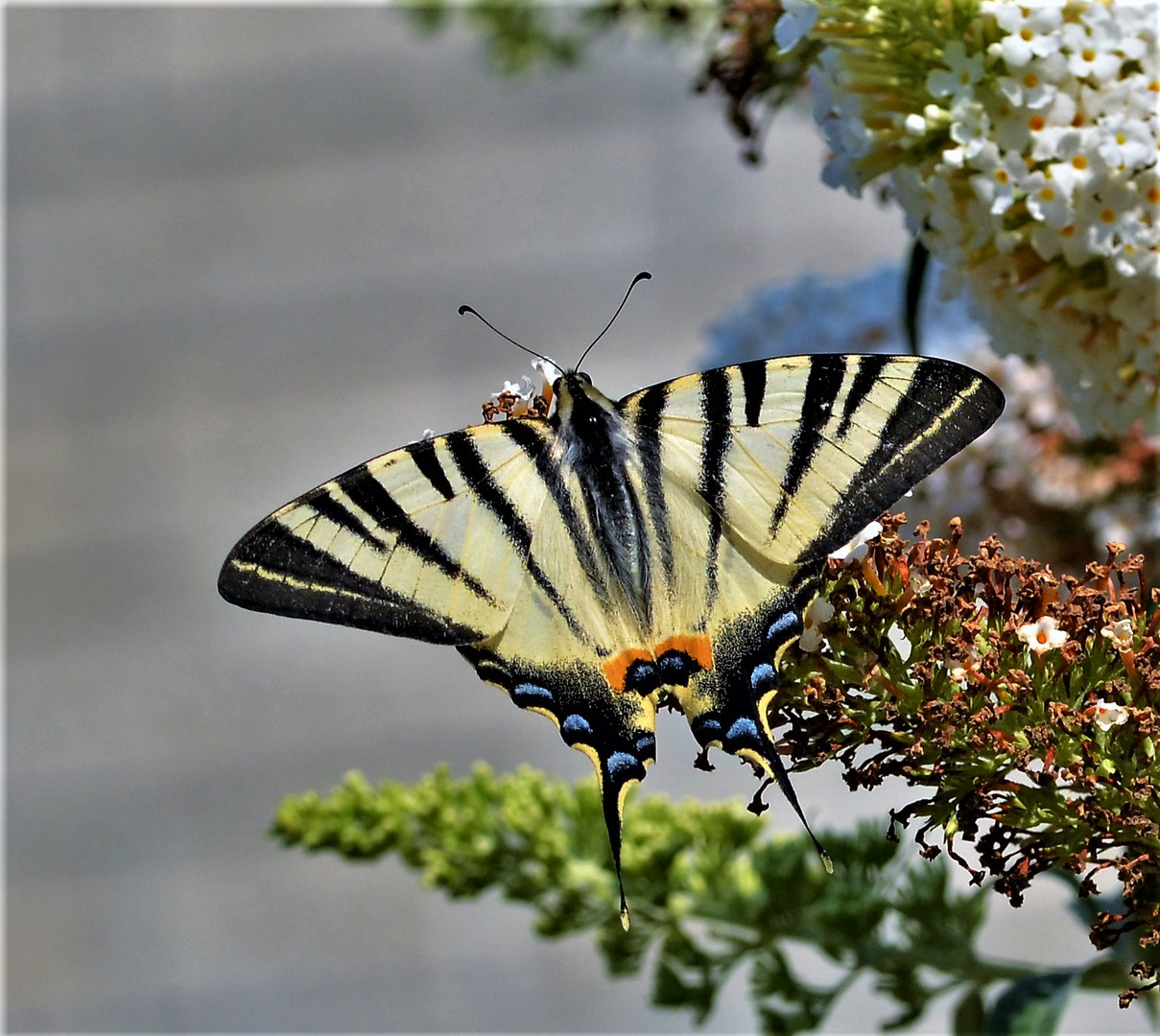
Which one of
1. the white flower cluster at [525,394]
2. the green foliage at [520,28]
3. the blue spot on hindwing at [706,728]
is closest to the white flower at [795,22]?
the white flower cluster at [525,394]

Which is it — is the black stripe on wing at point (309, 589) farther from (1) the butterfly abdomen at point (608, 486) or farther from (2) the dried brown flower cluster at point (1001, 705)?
(2) the dried brown flower cluster at point (1001, 705)

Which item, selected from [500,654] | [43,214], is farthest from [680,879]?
[43,214]

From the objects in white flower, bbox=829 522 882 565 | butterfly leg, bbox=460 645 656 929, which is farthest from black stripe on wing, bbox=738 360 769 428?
butterfly leg, bbox=460 645 656 929

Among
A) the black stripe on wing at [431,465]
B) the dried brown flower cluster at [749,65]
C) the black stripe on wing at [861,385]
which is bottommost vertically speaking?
the black stripe on wing at [431,465]

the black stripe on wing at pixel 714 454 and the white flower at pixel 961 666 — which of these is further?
the black stripe on wing at pixel 714 454

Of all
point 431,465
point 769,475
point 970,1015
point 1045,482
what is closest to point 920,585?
point 769,475

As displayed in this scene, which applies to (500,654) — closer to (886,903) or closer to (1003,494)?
(886,903)

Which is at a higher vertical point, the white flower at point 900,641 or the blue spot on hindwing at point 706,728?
the white flower at point 900,641

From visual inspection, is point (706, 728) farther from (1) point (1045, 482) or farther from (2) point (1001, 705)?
(1) point (1045, 482)
